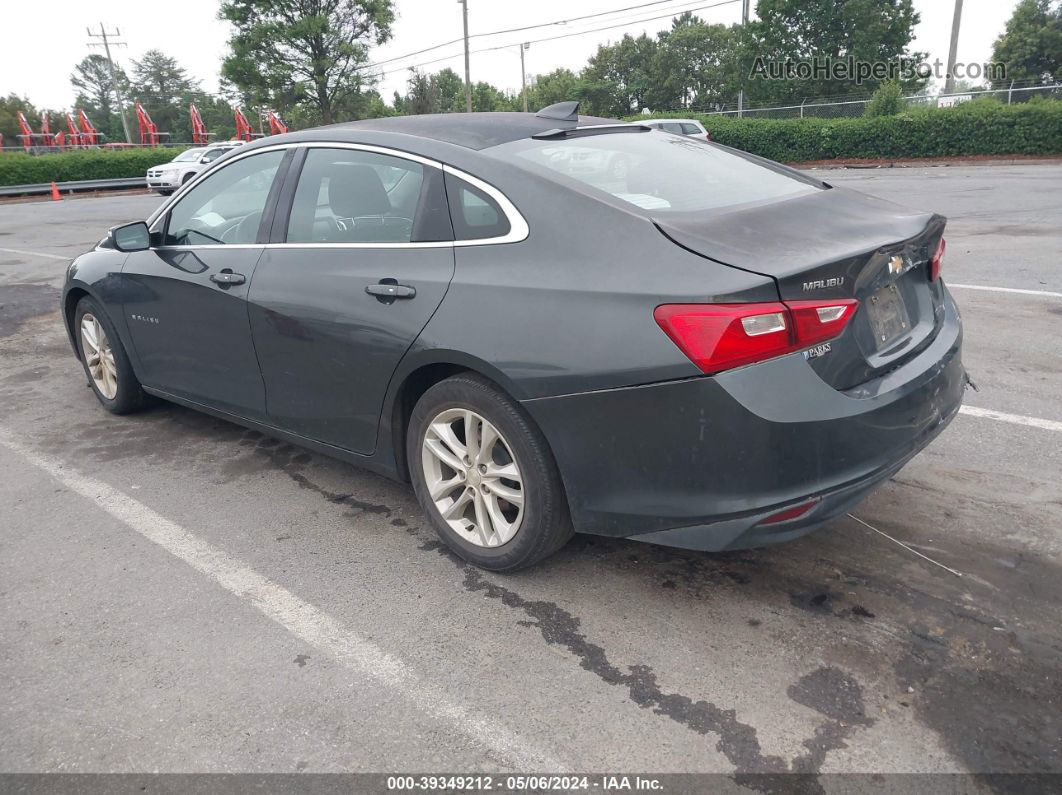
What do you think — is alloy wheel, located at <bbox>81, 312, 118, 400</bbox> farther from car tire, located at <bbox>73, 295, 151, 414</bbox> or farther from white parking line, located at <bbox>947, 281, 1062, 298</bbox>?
white parking line, located at <bbox>947, 281, 1062, 298</bbox>

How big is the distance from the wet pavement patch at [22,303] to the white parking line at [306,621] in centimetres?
447

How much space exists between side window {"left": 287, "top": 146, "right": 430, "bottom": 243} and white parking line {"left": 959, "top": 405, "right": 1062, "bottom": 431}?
3.15m

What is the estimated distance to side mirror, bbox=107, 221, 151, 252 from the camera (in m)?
4.39

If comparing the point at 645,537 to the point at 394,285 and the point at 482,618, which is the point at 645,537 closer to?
the point at 482,618

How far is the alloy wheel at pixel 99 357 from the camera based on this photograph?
5004 mm

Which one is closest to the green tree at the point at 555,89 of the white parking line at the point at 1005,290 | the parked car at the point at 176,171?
the parked car at the point at 176,171

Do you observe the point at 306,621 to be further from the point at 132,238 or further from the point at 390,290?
the point at 132,238

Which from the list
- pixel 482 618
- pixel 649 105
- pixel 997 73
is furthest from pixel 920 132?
pixel 649 105

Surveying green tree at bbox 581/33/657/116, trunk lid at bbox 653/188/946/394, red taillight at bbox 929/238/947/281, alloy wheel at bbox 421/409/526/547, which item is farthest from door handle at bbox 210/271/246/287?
green tree at bbox 581/33/657/116

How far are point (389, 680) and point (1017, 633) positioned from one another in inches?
77.6

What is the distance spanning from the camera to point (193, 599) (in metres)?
3.10

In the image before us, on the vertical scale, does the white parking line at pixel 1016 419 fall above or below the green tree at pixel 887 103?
below

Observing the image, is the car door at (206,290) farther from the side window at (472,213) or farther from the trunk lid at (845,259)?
the trunk lid at (845,259)

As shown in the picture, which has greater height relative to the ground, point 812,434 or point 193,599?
point 812,434
